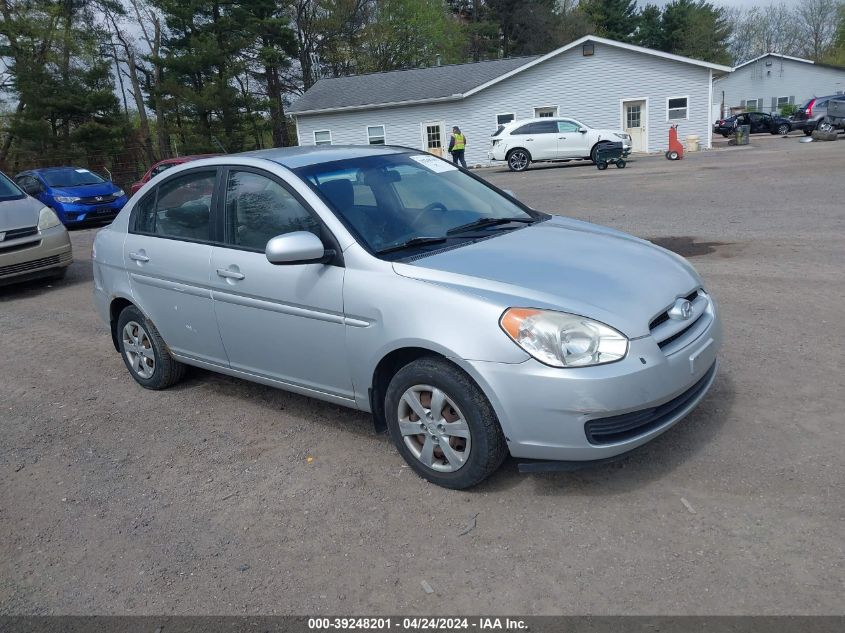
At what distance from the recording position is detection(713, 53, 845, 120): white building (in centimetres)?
5062

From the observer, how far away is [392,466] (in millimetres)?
3992

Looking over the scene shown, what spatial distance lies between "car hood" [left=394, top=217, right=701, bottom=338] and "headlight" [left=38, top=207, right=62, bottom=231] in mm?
7665

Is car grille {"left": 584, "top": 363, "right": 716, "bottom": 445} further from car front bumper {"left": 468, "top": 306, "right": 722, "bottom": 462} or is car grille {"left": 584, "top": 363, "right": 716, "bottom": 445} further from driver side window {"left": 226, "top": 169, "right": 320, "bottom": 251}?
driver side window {"left": 226, "top": 169, "right": 320, "bottom": 251}

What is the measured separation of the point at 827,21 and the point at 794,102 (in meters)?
36.2

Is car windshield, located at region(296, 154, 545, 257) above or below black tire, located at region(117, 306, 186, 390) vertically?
above

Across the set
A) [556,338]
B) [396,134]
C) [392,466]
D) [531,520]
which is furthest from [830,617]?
[396,134]

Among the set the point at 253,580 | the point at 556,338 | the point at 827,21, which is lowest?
the point at 253,580

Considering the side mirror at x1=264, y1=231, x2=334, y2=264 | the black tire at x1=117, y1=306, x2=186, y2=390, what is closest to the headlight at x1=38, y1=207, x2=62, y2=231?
the black tire at x1=117, y1=306, x2=186, y2=390

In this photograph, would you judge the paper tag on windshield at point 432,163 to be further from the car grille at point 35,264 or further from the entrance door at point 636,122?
the entrance door at point 636,122

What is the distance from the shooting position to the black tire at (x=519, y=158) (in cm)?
2662

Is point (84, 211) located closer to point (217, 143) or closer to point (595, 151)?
point (595, 151)

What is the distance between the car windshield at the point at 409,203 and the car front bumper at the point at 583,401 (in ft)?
3.47

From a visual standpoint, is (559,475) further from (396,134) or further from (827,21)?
(827,21)

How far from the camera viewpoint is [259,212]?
175 inches
